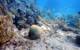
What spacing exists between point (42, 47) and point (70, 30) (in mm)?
5022

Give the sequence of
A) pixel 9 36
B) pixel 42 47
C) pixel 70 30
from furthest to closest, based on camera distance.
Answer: pixel 70 30, pixel 42 47, pixel 9 36

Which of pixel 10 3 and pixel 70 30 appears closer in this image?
pixel 10 3

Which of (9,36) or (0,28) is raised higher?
(0,28)

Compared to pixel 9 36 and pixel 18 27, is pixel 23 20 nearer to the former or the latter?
pixel 18 27

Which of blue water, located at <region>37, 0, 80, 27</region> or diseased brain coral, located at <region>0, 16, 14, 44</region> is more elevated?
diseased brain coral, located at <region>0, 16, 14, 44</region>

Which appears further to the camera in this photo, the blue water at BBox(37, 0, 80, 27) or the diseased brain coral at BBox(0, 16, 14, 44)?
the blue water at BBox(37, 0, 80, 27)

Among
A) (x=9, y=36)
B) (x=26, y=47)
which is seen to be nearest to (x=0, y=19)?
(x=9, y=36)

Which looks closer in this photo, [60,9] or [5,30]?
[5,30]

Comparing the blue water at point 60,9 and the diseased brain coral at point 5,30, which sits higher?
the diseased brain coral at point 5,30

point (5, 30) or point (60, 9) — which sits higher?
point (5, 30)

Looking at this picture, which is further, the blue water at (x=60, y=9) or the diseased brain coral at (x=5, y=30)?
the blue water at (x=60, y=9)

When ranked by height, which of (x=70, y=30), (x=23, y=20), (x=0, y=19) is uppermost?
(x=0, y=19)

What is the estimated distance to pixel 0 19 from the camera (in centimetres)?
482

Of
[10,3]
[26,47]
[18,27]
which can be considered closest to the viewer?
[26,47]
